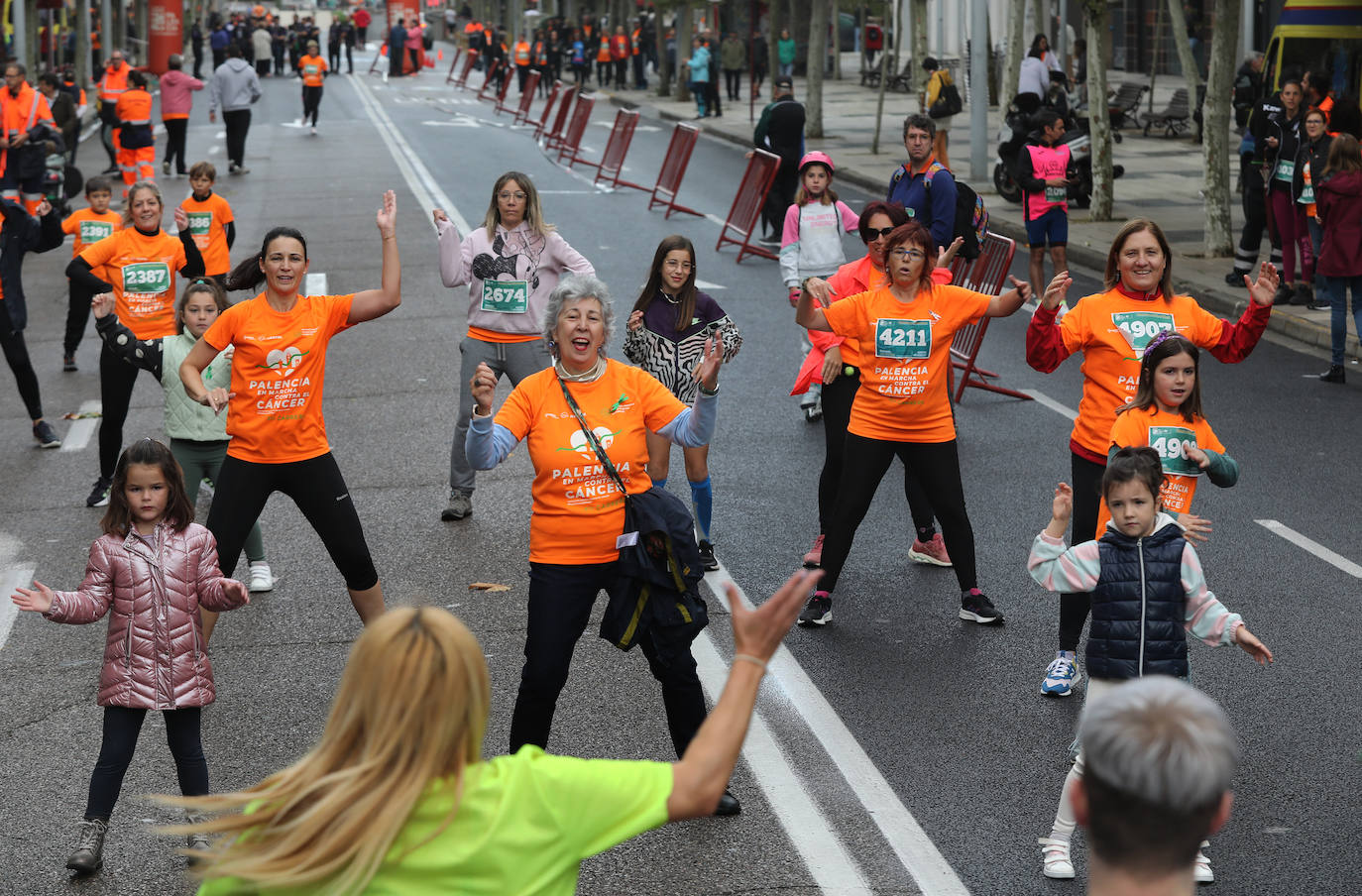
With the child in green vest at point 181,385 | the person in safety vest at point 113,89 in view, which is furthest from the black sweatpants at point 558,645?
the person in safety vest at point 113,89

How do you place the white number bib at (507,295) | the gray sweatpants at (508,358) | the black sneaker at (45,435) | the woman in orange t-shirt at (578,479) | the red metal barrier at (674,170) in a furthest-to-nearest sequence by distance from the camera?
the red metal barrier at (674,170)
the black sneaker at (45,435)
the gray sweatpants at (508,358)
the white number bib at (507,295)
the woman in orange t-shirt at (578,479)

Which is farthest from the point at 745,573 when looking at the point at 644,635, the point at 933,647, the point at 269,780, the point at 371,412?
the point at 269,780

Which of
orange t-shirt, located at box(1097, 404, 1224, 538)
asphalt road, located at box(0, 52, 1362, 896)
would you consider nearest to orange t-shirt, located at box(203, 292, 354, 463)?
asphalt road, located at box(0, 52, 1362, 896)

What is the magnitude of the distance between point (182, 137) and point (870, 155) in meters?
12.1

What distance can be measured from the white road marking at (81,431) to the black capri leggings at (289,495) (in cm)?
510

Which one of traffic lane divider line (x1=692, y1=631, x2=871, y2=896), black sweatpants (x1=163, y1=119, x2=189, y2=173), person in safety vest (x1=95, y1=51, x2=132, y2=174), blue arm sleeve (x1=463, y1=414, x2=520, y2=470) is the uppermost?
person in safety vest (x1=95, y1=51, x2=132, y2=174)

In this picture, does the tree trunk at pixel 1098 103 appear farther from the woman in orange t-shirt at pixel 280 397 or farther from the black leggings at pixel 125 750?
the black leggings at pixel 125 750

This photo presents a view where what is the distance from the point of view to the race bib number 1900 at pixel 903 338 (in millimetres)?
7188

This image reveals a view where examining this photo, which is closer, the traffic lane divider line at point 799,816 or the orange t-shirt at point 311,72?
the traffic lane divider line at point 799,816

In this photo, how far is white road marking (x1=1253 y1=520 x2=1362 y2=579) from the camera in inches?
322

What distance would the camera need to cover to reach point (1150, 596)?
509 centimetres

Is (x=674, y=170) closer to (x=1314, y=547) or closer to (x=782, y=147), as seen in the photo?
(x=782, y=147)

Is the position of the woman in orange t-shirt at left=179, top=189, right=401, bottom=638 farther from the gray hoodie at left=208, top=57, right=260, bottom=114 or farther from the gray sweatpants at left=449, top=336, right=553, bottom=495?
the gray hoodie at left=208, top=57, right=260, bottom=114

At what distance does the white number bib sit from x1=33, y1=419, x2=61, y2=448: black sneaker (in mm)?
4105
